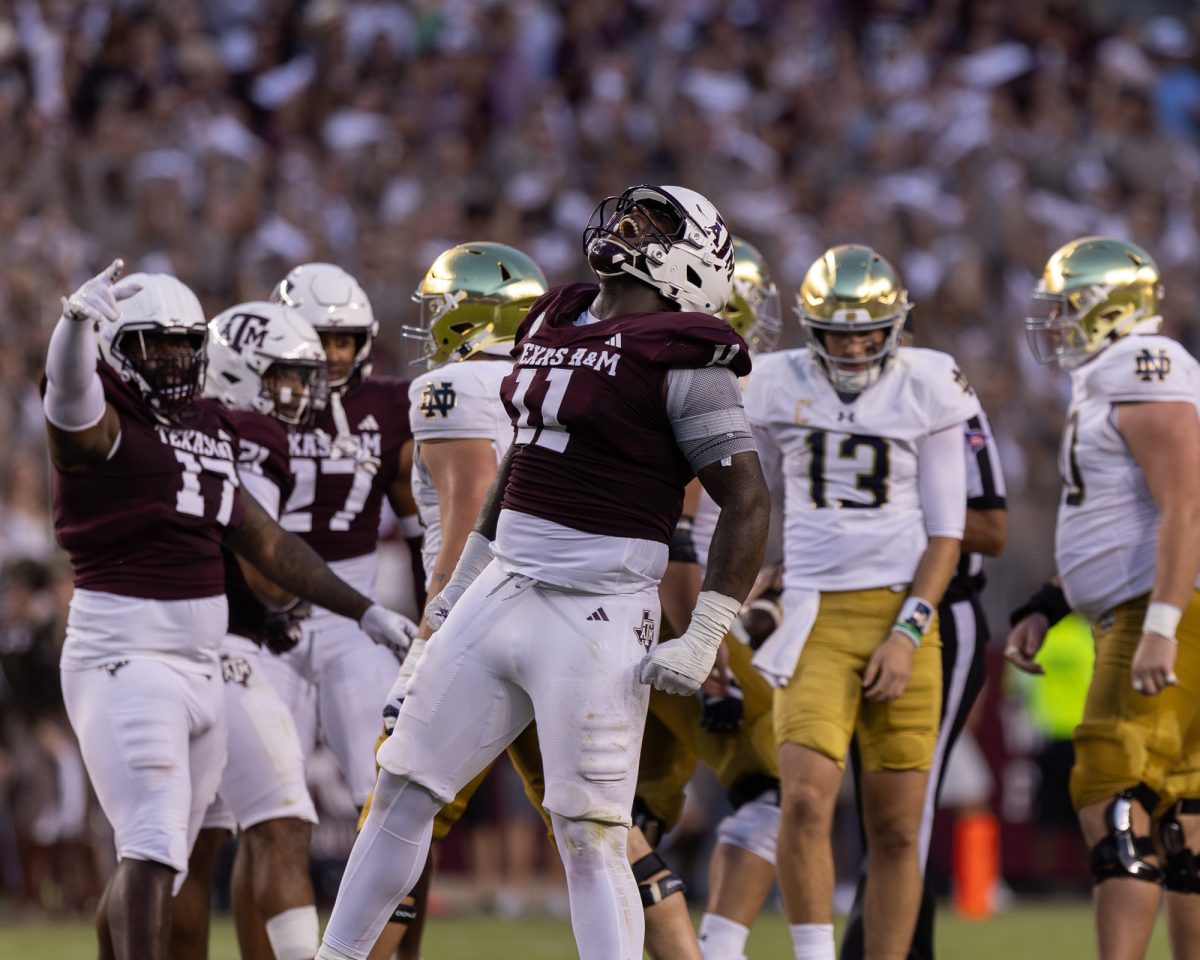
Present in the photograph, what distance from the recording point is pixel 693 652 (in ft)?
14.8

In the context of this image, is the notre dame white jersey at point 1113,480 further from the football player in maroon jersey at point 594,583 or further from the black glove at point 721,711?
the football player in maroon jersey at point 594,583

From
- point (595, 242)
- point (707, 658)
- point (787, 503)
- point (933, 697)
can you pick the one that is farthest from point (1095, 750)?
point (595, 242)

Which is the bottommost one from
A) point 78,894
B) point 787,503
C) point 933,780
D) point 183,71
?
point 78,894

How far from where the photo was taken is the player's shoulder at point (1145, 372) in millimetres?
5773

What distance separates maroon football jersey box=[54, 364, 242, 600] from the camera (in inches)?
209

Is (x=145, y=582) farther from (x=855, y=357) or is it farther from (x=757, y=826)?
(x=855, y=357)

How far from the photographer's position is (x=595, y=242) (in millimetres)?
4832

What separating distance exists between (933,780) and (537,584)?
1859 mm

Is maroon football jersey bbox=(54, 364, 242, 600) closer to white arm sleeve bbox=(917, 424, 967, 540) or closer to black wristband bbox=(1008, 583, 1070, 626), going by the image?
white arm sleeve bbox=(917, 424, 967, 540)

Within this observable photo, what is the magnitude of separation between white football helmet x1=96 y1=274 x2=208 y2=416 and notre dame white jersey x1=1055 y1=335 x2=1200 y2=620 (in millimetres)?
2633

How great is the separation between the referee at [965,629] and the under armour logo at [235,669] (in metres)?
1.86

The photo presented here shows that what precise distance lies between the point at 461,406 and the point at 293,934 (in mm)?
1645

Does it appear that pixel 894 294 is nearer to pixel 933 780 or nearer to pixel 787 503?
pixel 787 503

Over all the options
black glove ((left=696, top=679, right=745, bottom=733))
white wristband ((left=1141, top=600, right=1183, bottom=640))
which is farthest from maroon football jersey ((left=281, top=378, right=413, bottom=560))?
white wristband ((left=1141, top=600, right=1183, bottom=640))
